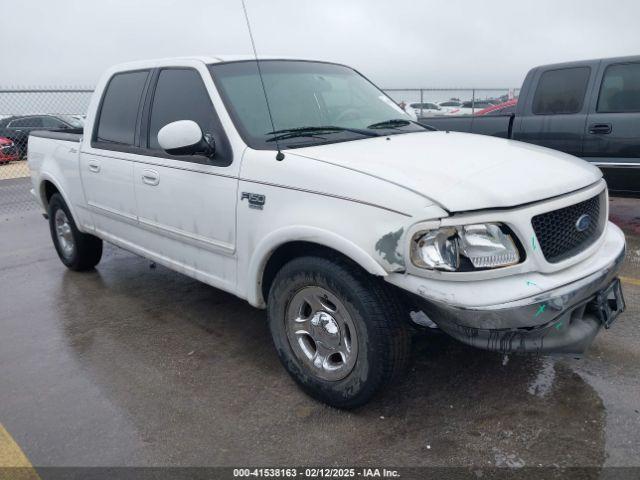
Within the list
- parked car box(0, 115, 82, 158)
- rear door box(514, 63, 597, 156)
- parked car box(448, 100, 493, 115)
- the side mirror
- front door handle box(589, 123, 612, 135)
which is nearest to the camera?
the side mirror

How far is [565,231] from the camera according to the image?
2818 mm

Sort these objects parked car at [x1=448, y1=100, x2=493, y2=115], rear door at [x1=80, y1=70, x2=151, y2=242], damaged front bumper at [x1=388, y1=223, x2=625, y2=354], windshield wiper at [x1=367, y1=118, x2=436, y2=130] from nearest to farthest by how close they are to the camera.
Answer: damaged front bumper at [x1=388, y1=223, x2=625, y2=354], windshield wiper at [x1=367, y1=118, x2=436, y2=130], rear door at [x1=80, y1=70, x2=151, y2=242], parked car at [x1=448, y1=100, x2=493, y2=115]

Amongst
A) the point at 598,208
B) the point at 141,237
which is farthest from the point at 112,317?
the point at 598,208

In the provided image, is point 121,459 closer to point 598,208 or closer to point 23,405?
point 23,405

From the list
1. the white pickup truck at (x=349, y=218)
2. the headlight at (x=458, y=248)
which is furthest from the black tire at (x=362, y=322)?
the headlight at (x=458, y=248)

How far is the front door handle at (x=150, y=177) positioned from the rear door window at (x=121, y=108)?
38 centimetres

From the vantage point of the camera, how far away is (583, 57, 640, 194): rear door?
606cm

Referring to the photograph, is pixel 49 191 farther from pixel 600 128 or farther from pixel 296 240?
pixel 600 128

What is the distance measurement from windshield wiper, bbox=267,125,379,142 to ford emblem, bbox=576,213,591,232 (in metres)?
1.31

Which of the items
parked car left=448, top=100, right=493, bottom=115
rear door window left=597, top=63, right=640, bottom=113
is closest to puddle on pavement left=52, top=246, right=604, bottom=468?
rear door window left=597, top=63, right=640, bottom=113

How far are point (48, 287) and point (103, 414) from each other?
2687 mm

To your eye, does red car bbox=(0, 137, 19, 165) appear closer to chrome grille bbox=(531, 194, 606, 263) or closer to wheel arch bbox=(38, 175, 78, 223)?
wheel arch bbox=(38, 175, 78, 223)

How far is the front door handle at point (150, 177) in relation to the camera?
389 cm

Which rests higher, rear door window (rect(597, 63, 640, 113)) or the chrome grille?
rear door window (rect(597, 63, 640, 113))
